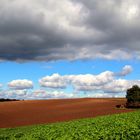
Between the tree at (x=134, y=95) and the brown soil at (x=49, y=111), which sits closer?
the brown soil at (x=49, y=111)

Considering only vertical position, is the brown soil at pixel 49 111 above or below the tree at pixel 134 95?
below

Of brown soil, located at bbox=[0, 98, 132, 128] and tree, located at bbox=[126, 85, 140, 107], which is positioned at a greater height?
tree, located at bbox=[126, 85, 140, 107]

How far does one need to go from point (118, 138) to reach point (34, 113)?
51.5 metres

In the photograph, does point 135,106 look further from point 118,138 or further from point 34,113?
point 118,138

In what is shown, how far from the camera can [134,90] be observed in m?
72.9

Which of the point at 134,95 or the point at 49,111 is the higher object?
the point at 134,95

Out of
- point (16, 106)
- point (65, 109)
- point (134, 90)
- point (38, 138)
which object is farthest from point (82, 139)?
point (16, 106)

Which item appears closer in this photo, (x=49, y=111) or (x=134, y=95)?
(x=134, y=95)

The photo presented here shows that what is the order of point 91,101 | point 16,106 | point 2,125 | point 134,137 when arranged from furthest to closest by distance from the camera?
point 91,101 → point 16,106 → point 2,125 → point 134,137

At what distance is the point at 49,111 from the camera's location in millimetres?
76750

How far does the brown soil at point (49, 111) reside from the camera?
63875 mm

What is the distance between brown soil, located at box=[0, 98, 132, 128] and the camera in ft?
210

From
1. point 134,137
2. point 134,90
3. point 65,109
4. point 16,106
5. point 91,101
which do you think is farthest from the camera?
point 91,101

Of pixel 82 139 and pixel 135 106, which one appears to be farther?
pixel 135 106
